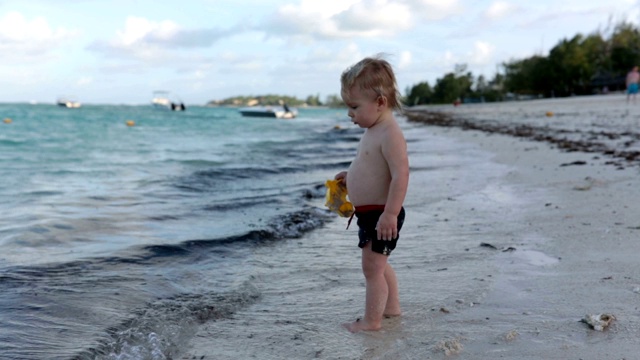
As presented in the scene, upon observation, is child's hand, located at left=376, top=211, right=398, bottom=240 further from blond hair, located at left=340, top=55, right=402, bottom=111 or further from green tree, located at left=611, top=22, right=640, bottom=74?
green tree, located at left=611, top=22, right=640, bottom=74

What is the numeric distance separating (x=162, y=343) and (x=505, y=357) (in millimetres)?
1387

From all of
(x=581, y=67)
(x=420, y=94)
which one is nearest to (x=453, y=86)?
(x=420, y=94)

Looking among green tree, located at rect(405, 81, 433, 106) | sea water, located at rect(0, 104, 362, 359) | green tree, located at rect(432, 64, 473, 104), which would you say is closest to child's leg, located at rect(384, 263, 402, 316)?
sea water, located at rect(0, 104, 362, 359)

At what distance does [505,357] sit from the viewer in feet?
7.14

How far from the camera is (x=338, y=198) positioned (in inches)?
120

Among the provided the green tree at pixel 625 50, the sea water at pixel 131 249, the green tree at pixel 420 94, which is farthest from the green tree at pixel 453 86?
the sea water at pixel 131 249

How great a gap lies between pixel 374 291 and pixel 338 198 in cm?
55

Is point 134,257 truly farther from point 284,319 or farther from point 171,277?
point 284,319

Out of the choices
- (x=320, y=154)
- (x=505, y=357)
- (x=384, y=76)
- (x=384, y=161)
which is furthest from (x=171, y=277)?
(x=320, y=154)

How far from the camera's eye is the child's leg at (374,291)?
2.66 m

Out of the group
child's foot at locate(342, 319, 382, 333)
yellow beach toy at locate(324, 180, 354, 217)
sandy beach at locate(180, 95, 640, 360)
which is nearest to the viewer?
sandy beach at locate(180, 95, 640, 360)

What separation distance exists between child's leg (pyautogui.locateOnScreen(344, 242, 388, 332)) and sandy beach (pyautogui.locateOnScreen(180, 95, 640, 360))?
7 cm

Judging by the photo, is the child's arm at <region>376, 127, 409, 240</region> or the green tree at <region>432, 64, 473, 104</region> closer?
the child's arm at <region>376, 127, 409, 240</region>

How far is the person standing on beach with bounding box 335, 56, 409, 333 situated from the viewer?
8.78 feet
